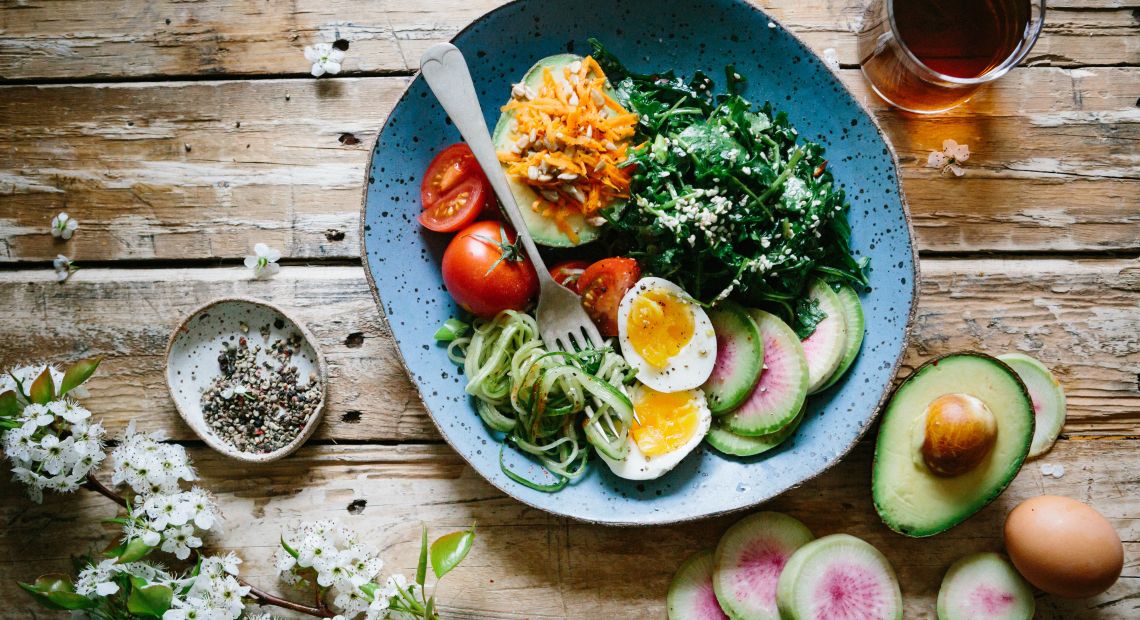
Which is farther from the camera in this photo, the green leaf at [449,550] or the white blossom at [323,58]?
the white blossom at [323,58]

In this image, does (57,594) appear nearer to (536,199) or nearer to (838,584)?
(536,199)

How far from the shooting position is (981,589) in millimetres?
2182

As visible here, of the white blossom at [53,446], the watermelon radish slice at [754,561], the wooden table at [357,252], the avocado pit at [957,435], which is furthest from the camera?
the wooden table at [357,252]

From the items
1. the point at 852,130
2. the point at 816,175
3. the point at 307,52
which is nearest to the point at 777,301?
the point at 816,175

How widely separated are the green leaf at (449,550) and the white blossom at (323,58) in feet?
4.75

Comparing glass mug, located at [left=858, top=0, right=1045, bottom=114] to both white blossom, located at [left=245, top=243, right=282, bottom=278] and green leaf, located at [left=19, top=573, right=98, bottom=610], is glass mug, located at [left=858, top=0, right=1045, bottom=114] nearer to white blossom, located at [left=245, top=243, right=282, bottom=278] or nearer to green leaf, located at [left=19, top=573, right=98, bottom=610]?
white blossom, located at [left=245, top=243, right=282, bottom=278]

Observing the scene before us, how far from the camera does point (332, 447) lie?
230 centimetres

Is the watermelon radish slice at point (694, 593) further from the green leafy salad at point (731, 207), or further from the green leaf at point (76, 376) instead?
the green leaf at point (76, 376)

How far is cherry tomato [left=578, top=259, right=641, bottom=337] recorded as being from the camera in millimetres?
2082

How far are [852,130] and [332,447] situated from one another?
5.83ft

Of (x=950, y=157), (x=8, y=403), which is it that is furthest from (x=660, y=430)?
(x=8, y=403)

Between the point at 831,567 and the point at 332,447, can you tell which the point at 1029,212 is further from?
the point at 332,447

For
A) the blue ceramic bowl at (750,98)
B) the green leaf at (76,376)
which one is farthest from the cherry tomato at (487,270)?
the green leaf at (76,376)

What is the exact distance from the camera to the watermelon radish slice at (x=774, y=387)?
6.64 feet
